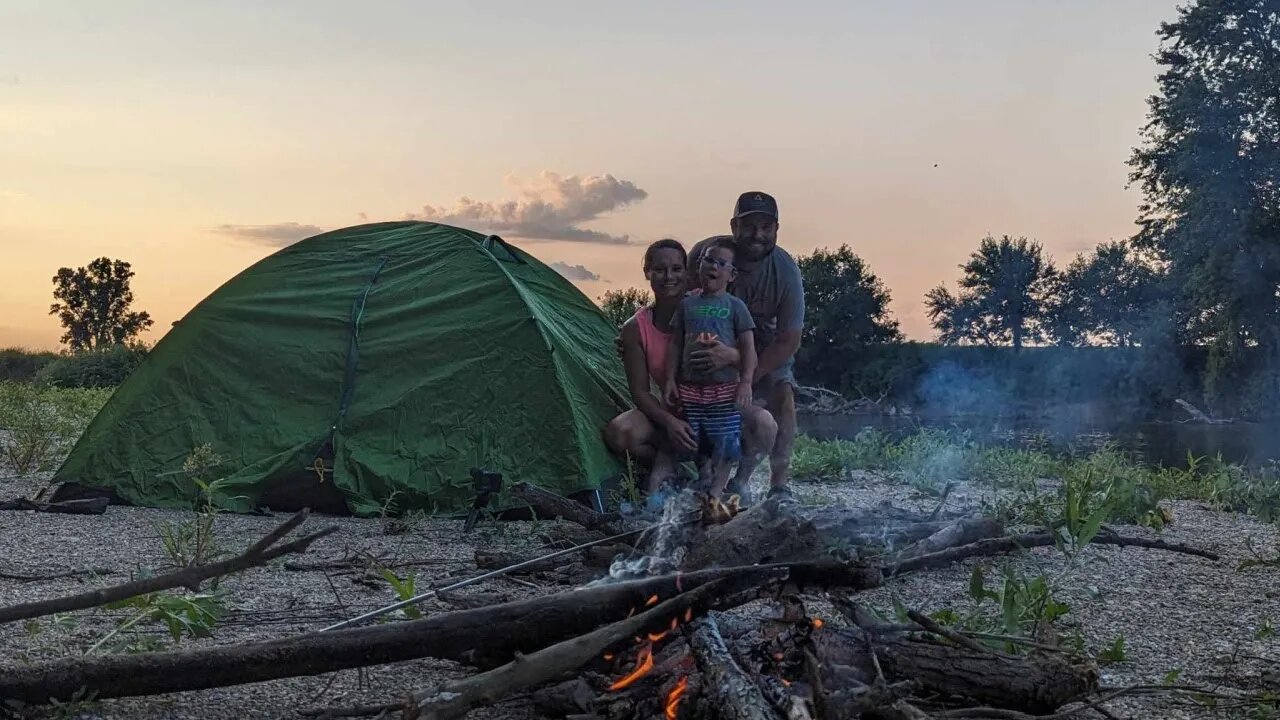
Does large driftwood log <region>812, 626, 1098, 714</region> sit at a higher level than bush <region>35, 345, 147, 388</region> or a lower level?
higher

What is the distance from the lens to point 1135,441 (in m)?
18.7

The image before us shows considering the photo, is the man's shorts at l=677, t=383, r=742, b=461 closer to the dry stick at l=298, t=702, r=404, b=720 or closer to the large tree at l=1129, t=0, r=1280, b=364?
the dry stick at l=298, t=702, r=404, b=720

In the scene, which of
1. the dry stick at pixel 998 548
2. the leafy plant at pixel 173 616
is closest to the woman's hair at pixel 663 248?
the dry stick at pixel 998 548

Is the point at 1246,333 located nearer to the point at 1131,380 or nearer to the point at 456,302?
the point at 1131,380

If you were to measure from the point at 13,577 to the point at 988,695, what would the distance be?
12.6 feet

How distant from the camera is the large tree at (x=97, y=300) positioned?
41.4m

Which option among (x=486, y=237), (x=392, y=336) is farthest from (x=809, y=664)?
(x=486, y=237)

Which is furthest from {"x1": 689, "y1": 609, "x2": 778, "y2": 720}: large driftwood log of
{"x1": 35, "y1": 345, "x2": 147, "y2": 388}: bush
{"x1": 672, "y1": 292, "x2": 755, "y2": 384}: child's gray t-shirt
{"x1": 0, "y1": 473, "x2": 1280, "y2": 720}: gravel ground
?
{"x1": 35, "y1": 345, "x2": 147, "y2": 388}: bush

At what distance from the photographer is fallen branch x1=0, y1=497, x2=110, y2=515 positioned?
19.4ft

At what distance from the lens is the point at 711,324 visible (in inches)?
197

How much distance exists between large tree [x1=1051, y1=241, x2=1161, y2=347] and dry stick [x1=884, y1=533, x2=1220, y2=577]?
3362 centimetres

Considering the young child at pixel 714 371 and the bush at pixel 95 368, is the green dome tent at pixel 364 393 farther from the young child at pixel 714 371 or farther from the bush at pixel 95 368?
the bush at pixel 95 368

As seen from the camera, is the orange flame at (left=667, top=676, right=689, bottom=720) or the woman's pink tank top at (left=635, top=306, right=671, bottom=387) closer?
the orange flame at (left=667, top=676, right=689, bottom=720)

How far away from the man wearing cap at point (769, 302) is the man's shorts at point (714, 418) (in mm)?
361
